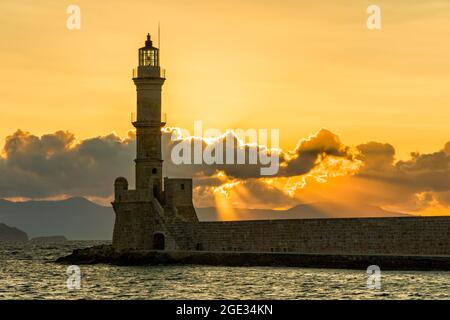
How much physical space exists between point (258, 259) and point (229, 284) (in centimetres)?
918

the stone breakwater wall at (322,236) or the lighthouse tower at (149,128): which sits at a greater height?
the lighthouse tower at (149,128)

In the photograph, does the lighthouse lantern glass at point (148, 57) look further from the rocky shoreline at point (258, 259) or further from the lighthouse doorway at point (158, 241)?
the rocky shoreline at point (258, 259)

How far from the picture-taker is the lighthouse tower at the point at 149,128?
53.4 metres

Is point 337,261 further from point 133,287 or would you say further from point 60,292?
point 60,292

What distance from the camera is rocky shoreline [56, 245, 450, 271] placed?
39.2 m

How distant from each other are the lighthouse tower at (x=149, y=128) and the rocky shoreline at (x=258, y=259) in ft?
14.5

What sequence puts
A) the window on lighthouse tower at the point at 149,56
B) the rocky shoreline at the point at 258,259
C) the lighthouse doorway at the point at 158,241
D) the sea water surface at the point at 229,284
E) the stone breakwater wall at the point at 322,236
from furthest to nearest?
the window on lighthouse tower at the point at 149,56 < the lighthouse doorway at the point at 158,241 < the stone breakwater wall at the point at 322,236 < the rocky shoreline at the point at 258,259 < the sea water surface at the point at 229,284

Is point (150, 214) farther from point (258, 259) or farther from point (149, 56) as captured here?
point (149, 56)

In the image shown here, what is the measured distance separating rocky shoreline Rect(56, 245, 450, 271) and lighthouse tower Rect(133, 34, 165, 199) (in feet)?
14.5

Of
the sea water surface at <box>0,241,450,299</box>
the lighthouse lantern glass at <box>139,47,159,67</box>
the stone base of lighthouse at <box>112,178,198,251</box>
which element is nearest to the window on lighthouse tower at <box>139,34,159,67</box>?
the lighthouse lantern glass at <box>139,47,159,67</box>

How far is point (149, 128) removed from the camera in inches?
2103

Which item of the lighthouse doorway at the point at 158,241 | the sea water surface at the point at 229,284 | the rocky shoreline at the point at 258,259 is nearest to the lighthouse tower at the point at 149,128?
the lighthouse doorway at the point at 158,241

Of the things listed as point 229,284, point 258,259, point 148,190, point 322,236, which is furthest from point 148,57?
point 229,284

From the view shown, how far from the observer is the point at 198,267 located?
156 ft
